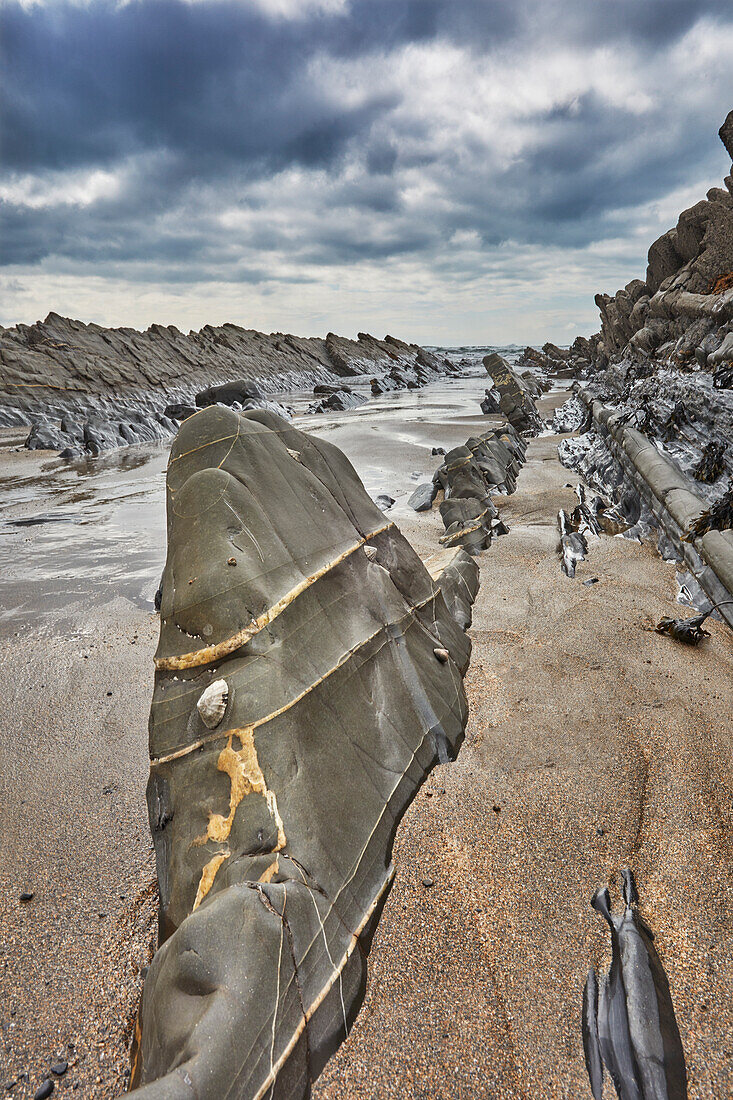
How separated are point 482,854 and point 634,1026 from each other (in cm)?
73

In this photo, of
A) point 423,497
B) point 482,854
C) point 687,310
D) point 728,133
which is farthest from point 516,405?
point 482,854

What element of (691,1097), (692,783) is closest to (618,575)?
(692,783)

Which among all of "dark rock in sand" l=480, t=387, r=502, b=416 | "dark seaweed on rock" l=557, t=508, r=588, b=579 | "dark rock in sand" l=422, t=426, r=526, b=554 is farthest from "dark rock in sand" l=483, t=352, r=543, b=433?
"dark seaweed on rock" l=557, t=508, r=588, b=579

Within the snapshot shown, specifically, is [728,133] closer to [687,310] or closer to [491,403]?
[687,310]

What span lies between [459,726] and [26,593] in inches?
173

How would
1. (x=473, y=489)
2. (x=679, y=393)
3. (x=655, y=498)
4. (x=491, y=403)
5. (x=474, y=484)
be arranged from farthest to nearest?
1. (x=491, y=403)
2. (x=679, y=393)
3. (x=474, y=484)
4. (x=473, y=489)
5. (x=655, y=498)

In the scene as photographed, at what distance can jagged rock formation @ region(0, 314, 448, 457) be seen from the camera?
18.1 metres

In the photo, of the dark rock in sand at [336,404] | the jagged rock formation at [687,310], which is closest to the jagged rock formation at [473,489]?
the jagged rock formation at [687,310]

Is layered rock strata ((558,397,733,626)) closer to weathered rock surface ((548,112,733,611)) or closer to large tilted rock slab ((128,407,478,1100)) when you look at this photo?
weathered rock surface ((548,112,733,611))

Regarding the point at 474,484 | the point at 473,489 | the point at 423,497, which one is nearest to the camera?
the point at 473,489

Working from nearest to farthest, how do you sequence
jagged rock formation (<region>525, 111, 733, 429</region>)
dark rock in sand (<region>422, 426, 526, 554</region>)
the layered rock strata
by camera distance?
the layered rock strata, dark rock in sand (<region>422, 426, 526, 554</region>), jagged rock formation (<region>525, 111, 733, 429</region>)

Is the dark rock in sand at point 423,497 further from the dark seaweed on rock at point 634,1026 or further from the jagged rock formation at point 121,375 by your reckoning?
the jagged rock formation at point 121,375

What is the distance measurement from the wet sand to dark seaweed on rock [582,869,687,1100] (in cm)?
4

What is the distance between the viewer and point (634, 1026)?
5.57ft
